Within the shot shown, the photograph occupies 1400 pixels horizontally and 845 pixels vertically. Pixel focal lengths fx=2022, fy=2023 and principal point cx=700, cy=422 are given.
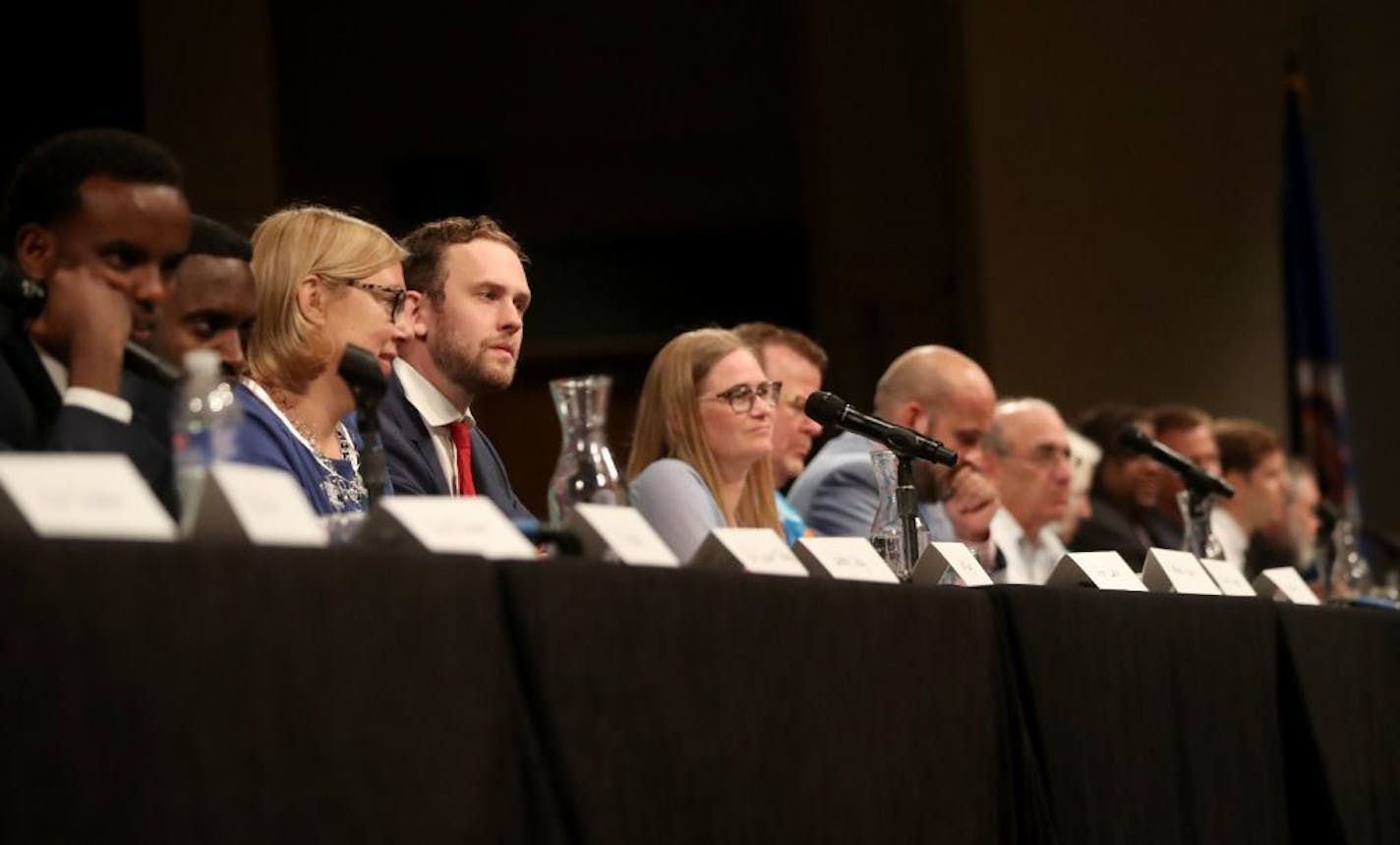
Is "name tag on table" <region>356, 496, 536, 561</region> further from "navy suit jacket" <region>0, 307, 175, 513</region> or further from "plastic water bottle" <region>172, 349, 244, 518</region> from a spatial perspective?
"navy suit jacket" <region>0, 307, 175, 513</region>

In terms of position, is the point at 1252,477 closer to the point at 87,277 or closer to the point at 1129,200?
the point at 1129,200

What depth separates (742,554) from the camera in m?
2.15

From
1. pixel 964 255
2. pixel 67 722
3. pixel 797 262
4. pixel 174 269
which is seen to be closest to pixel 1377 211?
pixel 964 255

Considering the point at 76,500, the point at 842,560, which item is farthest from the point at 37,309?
the point at 842,560

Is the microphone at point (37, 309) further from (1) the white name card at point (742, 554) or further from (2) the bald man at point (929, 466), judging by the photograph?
(2) the bald man at point (929, 466)

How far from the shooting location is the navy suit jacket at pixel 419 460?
126 inches

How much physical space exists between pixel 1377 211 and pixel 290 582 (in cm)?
755

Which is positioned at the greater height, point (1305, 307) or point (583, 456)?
point (1305, 307)

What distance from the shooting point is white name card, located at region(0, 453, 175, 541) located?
4.48ft

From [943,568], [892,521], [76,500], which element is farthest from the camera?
[892,521]

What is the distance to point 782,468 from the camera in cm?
484

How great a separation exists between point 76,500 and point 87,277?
0.61 m

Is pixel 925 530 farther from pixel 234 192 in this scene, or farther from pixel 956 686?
pixel 234 192

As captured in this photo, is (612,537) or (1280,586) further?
(1280,586)
